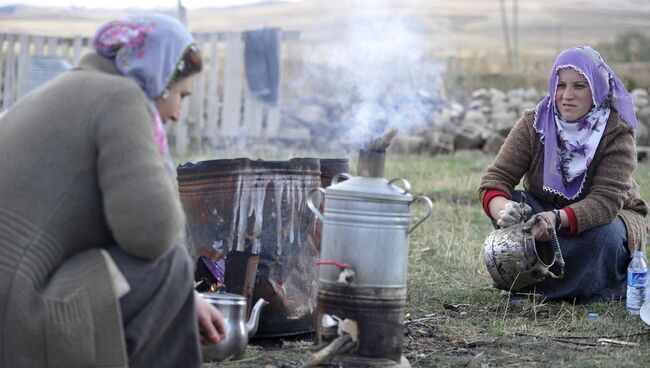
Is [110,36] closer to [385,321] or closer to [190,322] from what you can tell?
[190,322]

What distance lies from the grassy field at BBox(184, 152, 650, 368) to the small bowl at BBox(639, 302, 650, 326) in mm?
106

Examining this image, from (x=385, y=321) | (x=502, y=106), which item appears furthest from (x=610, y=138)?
(x=502, y=106)

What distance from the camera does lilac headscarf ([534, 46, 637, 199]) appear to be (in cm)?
554

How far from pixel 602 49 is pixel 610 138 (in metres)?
24.1

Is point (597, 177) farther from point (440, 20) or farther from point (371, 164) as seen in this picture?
point (440, 20)

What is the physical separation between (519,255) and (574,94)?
1.07m

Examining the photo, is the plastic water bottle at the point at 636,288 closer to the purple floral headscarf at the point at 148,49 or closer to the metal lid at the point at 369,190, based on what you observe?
the metal lid at the point at 369,190

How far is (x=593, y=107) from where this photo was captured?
564 centimetres

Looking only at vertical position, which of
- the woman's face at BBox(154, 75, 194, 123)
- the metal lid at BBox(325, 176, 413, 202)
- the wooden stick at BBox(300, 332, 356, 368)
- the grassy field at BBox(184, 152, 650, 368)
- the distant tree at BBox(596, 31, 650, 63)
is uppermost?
the distant tree at BBox(596, 31, 650, 63)

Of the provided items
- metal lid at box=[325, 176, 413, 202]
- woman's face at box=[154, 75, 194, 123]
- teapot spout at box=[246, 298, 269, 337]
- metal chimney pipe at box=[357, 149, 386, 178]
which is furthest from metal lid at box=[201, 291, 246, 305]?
woman's face at box=[154, 75, 194, 123]

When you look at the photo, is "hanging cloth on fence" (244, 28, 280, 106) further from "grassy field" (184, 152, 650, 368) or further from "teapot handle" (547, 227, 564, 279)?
"teapot handle" (547, 227, 564, 279)

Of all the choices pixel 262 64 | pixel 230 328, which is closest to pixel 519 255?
pixel 230 328

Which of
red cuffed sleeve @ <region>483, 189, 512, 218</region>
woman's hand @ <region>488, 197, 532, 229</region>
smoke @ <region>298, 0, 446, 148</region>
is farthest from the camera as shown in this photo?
smoke @ <region>298, 0, 446, 148</region>

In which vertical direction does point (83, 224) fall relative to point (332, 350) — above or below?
above
